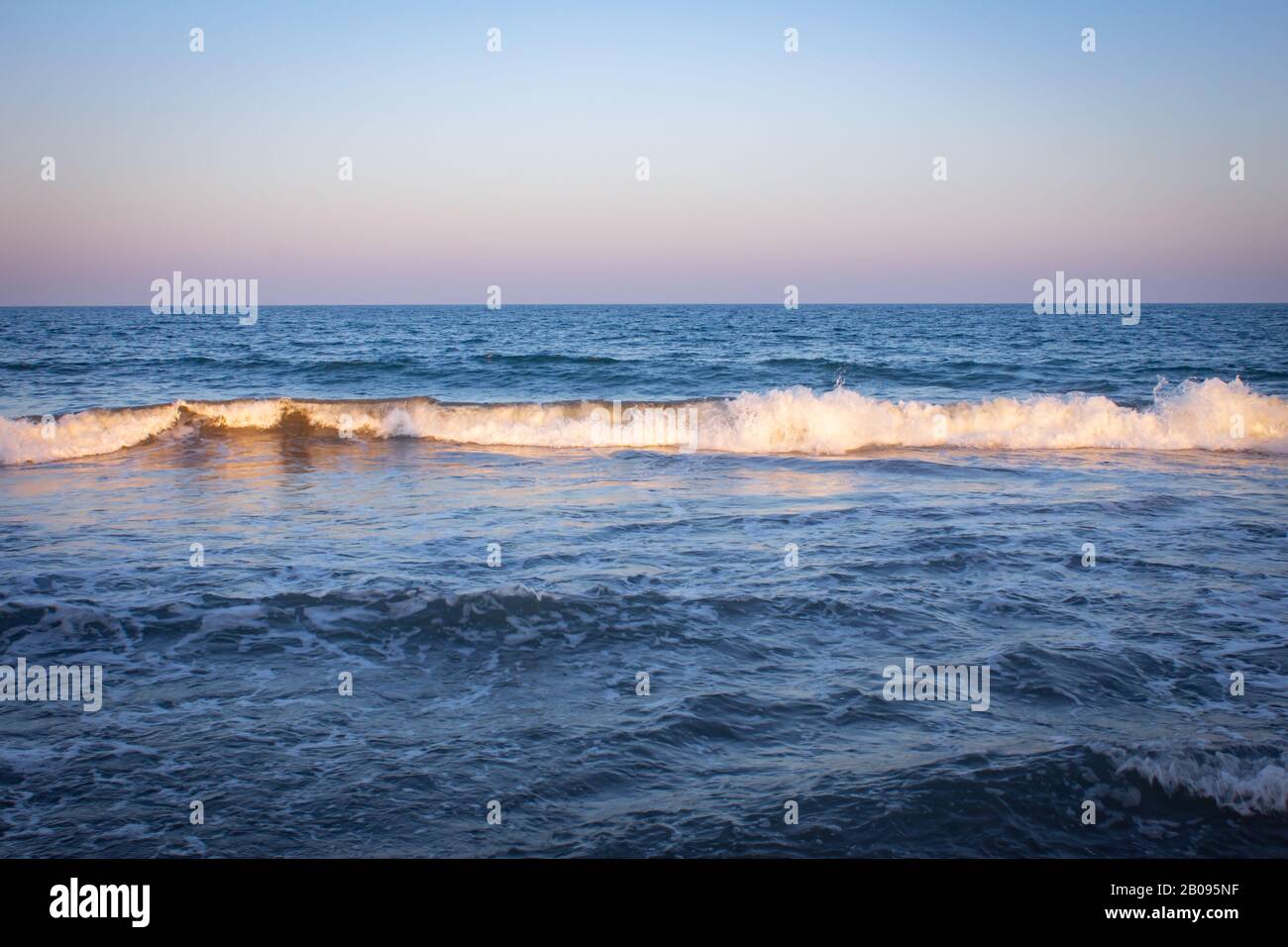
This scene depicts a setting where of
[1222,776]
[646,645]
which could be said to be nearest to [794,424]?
[646,645]

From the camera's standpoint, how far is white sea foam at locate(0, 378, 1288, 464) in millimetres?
17609

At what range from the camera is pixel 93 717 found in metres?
5.52

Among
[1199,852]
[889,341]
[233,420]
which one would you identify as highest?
[889,341]

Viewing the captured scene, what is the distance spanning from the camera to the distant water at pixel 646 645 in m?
4.35

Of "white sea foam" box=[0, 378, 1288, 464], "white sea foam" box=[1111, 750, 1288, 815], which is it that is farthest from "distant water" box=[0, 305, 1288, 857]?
"white sea foam" box=[0, 378, 1288, 464]

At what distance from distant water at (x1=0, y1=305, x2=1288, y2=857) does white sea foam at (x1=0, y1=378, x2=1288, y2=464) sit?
0.45 meters

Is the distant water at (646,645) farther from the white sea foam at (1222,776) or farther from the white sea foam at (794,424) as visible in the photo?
the white sea foam at (794,424)

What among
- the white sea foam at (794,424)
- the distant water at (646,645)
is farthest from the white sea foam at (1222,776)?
the white sea foam at (794,424)

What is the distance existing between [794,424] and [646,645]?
40.2 ft

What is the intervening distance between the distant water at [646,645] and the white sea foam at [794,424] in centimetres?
45

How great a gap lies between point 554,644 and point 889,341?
4136cm

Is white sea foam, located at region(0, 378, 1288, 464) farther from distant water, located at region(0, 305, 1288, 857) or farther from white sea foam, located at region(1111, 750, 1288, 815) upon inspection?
white sea foam, located at region(1111, 750, 1288, 815)

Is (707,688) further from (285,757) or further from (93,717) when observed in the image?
(93,717)

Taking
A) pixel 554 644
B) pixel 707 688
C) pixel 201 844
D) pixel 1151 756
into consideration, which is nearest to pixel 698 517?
pixel 554 644
